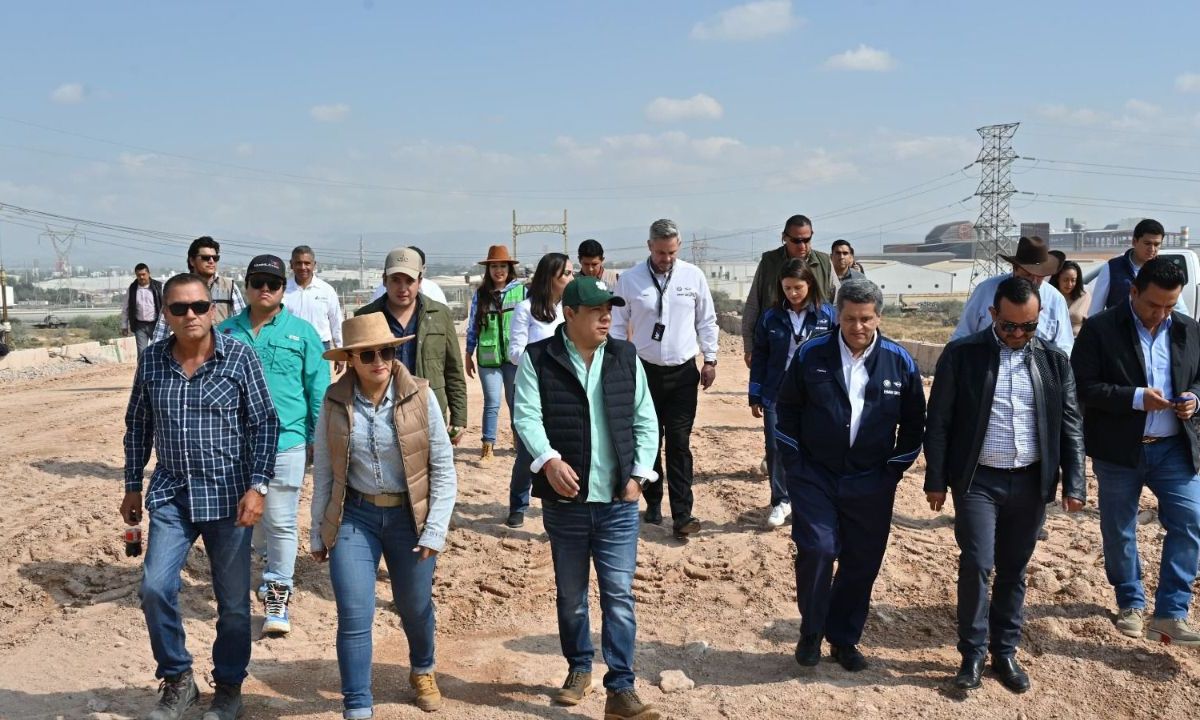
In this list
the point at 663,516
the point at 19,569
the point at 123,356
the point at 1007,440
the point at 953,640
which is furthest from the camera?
the point at 123,356

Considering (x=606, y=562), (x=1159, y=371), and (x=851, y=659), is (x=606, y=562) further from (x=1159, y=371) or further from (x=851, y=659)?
(x=1159, y=371)

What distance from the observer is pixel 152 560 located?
4504mm

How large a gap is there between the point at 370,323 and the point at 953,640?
3718 mm

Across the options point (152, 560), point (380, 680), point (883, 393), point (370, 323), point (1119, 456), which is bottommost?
point (380, 680)

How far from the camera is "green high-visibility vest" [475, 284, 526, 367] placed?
29.1 feet

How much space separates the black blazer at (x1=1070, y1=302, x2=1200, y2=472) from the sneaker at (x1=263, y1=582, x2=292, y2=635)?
181 inches

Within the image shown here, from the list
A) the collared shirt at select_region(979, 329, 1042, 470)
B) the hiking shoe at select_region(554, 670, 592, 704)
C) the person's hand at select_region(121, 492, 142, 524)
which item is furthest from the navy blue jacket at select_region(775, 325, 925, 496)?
the person's hand at select_region(121, 492, 142, 524)

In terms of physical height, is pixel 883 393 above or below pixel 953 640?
above

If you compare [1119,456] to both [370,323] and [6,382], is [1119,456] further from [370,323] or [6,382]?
[6,382]

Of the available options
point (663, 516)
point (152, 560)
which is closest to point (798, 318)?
point (663, 516)

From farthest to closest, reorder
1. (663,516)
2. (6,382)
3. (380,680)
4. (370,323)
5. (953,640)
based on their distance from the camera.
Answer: (6,382) < (663,516) < (953,640) < (380,680) < (370,323)

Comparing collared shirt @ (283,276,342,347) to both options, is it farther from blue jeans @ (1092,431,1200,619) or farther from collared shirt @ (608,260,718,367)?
blue jeans @ (1092,431,1200,619)

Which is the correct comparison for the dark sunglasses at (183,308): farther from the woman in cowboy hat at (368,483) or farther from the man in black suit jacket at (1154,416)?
the man in black suit jacket at (1154,416)

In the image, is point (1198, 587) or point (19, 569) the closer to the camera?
point (1198, 587)
